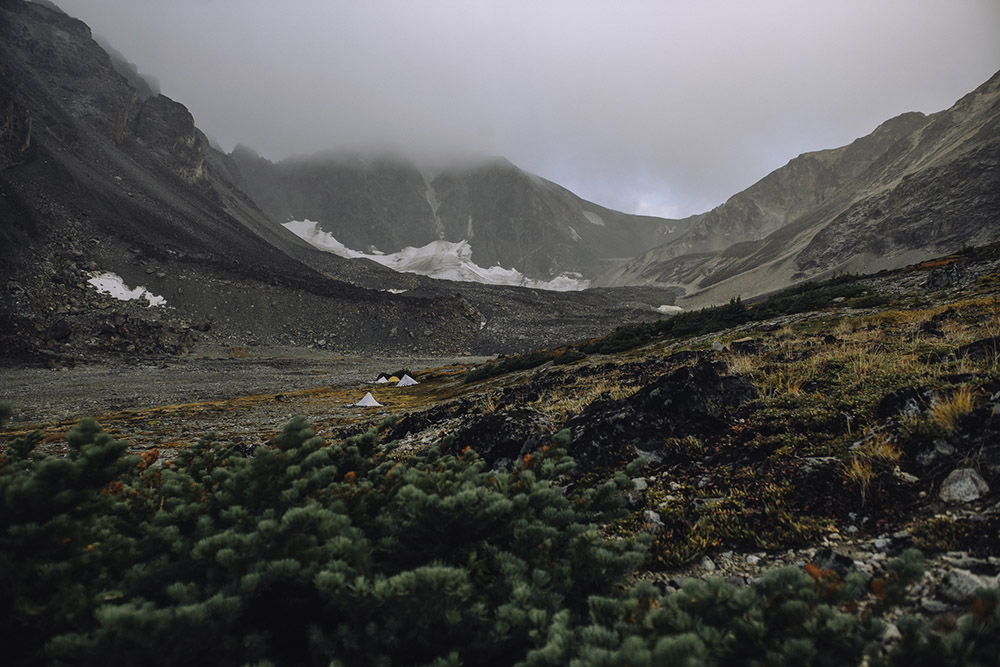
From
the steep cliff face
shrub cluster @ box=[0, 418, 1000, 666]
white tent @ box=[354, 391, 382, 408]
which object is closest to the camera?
shrub cluster @ box=[0, 418, 1000, 666]

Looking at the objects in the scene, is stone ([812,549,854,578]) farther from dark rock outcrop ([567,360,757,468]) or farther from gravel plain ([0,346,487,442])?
gravel plain ([0,346,487,442])

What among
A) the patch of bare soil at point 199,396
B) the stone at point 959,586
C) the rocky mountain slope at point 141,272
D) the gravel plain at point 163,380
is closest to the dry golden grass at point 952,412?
the stone at point 959,586

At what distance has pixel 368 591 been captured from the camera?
7.18 ft

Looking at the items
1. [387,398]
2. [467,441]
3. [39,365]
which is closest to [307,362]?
[39,365]

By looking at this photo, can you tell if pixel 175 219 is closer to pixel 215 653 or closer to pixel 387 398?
pixel 387 398

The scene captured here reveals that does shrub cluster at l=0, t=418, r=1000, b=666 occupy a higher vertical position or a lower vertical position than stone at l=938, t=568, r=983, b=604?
higher

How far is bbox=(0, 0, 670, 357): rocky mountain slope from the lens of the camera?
48219mm

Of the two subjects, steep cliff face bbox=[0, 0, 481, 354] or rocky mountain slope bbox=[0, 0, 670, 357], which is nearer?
steep cliff face bbox=[0, 0, 481, 354]

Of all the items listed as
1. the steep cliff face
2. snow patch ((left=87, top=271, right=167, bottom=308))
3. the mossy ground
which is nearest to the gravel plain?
the steep cliff face

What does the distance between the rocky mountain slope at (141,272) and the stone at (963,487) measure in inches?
2056

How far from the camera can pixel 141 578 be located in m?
2.39

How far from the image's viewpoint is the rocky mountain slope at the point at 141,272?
158 ft

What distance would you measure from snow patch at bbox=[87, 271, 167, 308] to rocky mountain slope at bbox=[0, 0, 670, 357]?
74 cm

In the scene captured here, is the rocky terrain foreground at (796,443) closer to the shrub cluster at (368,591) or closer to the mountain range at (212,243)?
the shrub cluster at (368,591)
